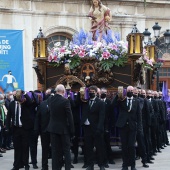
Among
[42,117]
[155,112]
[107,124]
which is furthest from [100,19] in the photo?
[42,117]

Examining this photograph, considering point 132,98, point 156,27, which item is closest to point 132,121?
point 132,98

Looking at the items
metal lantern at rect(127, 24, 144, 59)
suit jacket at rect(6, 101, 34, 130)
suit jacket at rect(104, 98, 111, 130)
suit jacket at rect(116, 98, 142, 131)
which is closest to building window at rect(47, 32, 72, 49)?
metal lantern at rect(127, 24, 144, 59)

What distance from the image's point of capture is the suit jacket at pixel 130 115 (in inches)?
429

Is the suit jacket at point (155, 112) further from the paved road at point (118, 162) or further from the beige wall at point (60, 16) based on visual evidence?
the beige wall at point (60, 16)

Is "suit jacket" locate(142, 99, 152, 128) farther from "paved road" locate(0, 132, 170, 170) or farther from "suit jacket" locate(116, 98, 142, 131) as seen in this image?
→ "suit jacket" locate(116, 98, 142, 131)

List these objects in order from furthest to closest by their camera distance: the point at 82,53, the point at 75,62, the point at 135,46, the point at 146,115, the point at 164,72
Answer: the point at 164,72 → the point at 75,62 → the point at 82,53 → the point at 135,46 → the point at 146,115

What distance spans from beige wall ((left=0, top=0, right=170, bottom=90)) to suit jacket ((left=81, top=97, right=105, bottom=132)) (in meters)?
12.6

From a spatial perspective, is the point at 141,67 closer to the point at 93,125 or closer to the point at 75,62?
the point at 75,62

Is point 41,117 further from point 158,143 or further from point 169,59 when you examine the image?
point 169,59

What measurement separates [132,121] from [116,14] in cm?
1565

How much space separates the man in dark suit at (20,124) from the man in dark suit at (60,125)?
48.1 inches

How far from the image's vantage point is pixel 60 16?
81.0 feet

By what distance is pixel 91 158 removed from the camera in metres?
11.1

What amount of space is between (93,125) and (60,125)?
1311 mm
